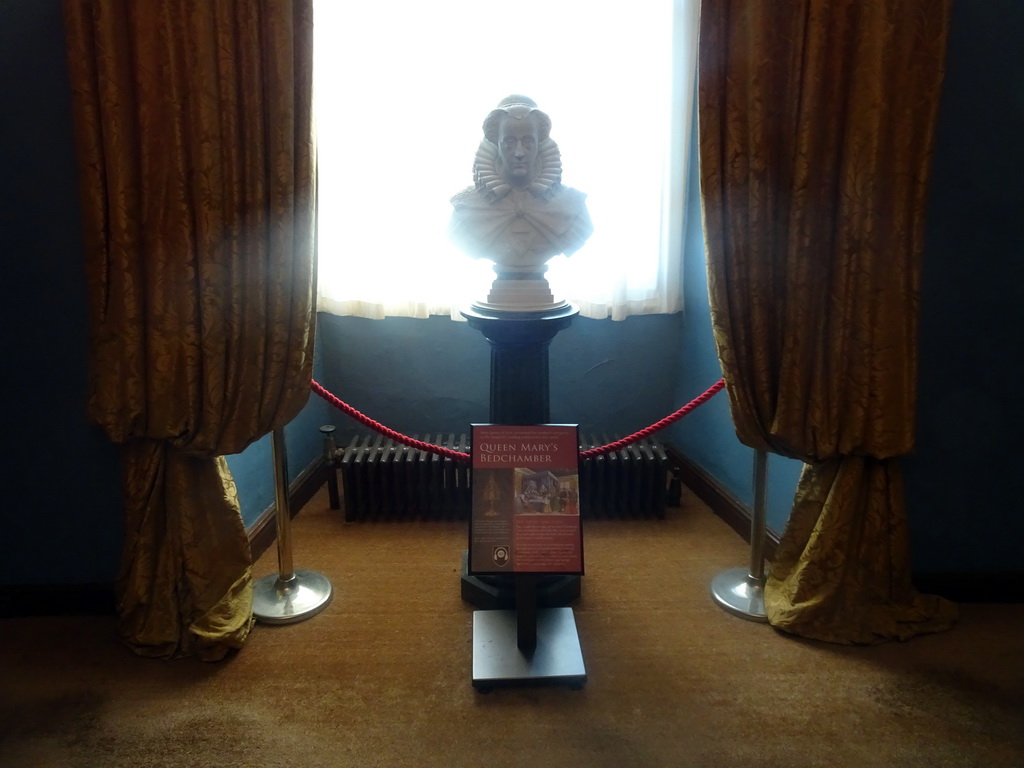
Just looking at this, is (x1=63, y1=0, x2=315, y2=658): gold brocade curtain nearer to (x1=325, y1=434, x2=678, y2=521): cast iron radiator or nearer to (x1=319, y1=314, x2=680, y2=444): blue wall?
(x1=325, y1=434, x2=678, y2=521): cast iron radiator

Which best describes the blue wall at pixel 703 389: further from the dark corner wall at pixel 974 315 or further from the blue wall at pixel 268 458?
the blue wall at pixel 268 458

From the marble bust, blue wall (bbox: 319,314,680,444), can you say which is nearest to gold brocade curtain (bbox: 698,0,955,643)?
the marble bust

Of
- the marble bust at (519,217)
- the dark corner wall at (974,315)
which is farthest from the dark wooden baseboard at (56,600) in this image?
the dark corner wall at (974,315)

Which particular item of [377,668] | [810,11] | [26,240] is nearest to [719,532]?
[377,668]

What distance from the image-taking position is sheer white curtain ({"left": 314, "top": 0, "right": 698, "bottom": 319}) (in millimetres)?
2645

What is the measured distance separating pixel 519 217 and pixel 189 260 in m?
0.89

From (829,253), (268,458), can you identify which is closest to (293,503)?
(268,458)

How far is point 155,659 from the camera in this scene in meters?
2.05

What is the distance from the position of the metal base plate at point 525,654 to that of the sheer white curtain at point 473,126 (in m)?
1.19

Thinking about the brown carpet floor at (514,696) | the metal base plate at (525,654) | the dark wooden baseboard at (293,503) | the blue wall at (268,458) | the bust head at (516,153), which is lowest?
the brown carpet floor at (514,696)

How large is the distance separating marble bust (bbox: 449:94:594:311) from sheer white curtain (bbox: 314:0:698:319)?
1.68ft

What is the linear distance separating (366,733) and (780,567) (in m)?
1.31

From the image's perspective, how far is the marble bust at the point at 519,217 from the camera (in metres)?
2.03

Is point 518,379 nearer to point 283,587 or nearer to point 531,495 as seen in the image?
point 531,495
